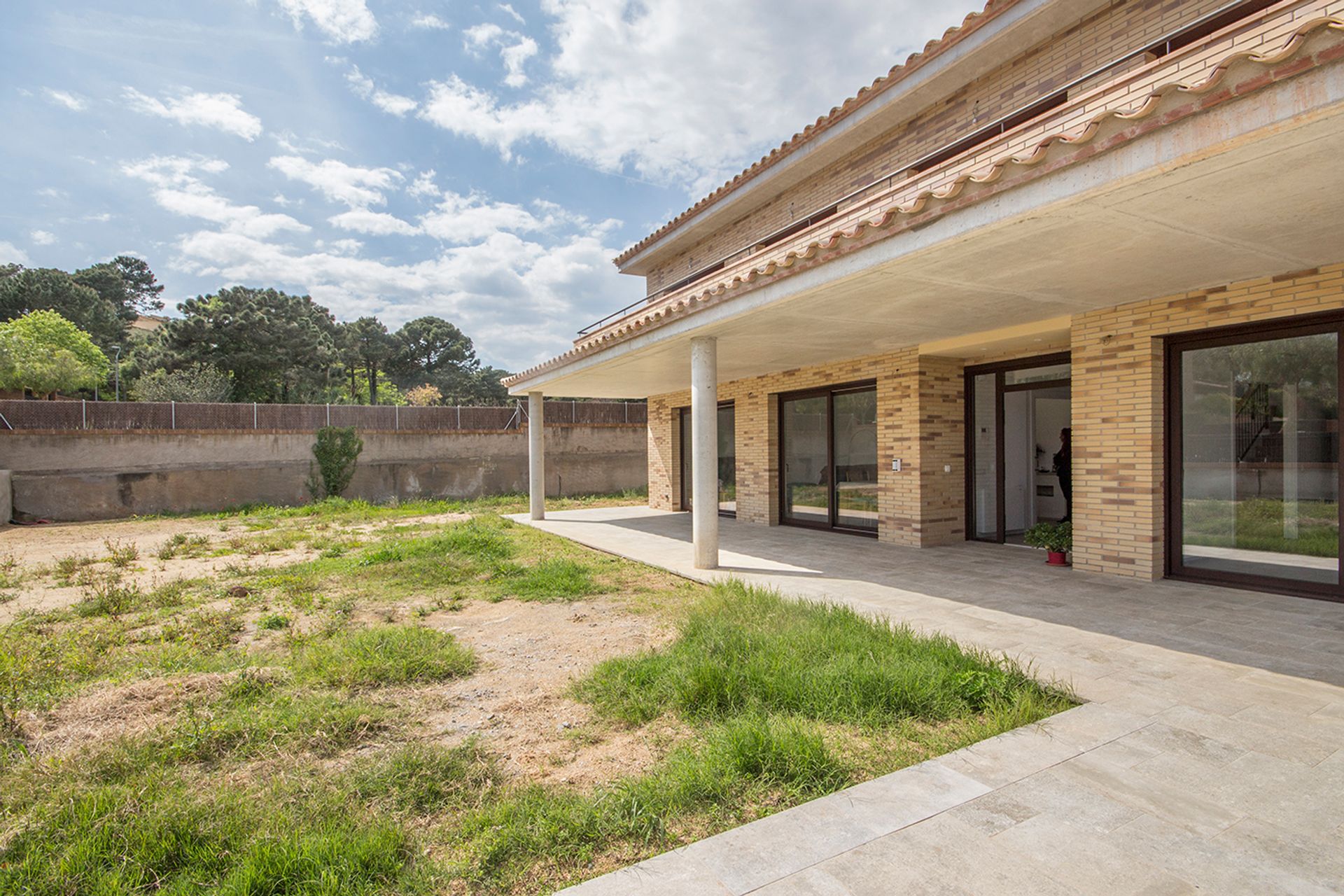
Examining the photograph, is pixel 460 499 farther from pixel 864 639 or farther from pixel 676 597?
pixel 864 639

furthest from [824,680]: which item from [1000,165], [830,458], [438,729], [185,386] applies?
[185,386]

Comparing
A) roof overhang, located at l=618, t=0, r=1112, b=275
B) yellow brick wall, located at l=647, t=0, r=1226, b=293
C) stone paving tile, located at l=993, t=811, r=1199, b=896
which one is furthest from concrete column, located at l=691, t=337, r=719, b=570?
stone paving tile, located at l=993, t=811, r=1199, b=896

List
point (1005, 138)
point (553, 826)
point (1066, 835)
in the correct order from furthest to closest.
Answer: point (1005, 138) < point (553, 826) < point (1066, 835)

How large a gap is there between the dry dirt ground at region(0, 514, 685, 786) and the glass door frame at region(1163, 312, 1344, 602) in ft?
17.9

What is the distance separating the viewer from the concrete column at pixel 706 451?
840 cm

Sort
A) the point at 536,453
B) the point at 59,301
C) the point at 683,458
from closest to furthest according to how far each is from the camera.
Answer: the point at 536,453
the point at 683,458
the point at 59,301

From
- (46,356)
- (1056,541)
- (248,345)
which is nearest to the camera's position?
(1056,541)

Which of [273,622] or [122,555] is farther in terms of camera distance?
[122,555]

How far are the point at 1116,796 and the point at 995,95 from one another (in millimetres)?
8787

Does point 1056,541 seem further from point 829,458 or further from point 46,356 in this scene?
point 46,356

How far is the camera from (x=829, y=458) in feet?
38.2

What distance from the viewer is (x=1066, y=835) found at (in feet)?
8.11

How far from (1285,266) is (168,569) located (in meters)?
13.5

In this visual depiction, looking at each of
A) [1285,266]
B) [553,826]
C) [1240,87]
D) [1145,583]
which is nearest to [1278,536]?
[1145,583]
